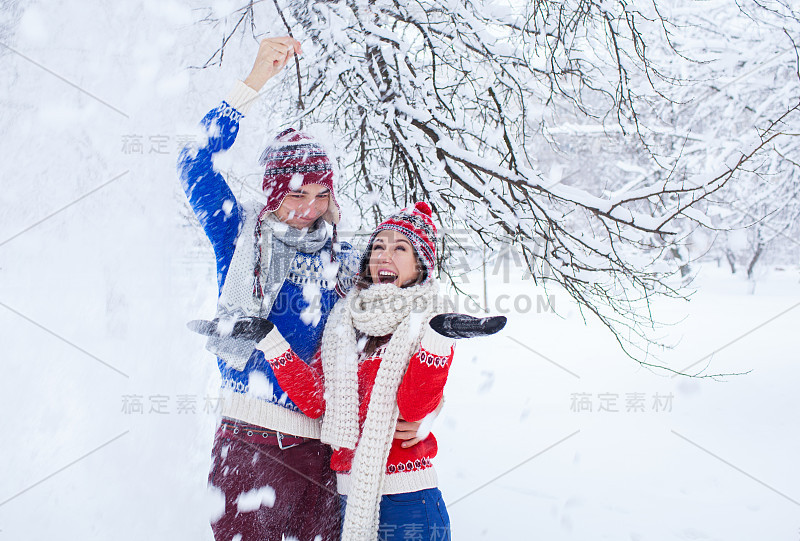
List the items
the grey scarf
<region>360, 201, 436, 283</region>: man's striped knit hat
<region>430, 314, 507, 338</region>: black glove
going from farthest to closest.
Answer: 1. <region>360, 201, 436, 283</region>: man's striped knit hat
2. the grey scarf
3. <region>430, 314, 507, 338</region>: black glove

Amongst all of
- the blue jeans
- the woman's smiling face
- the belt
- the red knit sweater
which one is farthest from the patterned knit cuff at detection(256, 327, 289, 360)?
the blue jeans

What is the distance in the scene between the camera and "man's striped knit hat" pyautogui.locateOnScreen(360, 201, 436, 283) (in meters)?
1.90

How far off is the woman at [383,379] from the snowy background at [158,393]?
741 millimetres

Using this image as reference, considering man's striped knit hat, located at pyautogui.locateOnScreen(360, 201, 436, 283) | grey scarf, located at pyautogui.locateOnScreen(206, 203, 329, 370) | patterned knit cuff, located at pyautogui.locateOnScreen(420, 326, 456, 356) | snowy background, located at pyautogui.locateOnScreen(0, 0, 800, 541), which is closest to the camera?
patterned knit cuff, located at pyautogui.locateOnScreen(420, 326, 456, 356)

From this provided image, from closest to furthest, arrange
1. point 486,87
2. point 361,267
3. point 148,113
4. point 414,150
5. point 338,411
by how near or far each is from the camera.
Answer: point 338,411, point 361,267, point 414,150, point 486,87, point 148,113

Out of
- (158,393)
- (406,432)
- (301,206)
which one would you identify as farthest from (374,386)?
(158,393)

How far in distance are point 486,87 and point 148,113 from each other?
234cm

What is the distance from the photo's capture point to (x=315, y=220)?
2029mm

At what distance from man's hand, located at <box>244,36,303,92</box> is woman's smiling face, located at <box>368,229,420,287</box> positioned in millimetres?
722

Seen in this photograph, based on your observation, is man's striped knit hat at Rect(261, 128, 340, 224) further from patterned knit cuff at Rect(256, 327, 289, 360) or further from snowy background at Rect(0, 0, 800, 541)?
patterned knit cuff at Rect(256, 327, 289, 360)

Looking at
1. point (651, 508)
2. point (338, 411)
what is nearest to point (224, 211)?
point (338, 411)

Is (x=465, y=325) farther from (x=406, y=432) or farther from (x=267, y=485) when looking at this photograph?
(x=267, y=485)

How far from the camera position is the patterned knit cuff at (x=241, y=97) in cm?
187

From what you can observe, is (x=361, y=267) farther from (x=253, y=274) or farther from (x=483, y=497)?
(x=483, y=497)
